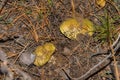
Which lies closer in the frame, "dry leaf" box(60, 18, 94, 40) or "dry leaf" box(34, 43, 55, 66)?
"dry leaf" box(34, 43, 55, 66)

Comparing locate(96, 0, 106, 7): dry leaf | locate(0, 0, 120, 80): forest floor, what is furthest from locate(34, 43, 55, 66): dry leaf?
locate(96, 0, 106, 7): dry leaf

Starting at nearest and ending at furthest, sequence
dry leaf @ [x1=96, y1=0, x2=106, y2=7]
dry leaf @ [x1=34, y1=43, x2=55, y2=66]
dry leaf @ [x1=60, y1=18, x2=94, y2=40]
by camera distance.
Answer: dry leaf @ [x1=34, y1=43, x2=55, y2=66]
dry leaf @ [x1=60, y1=18, x2=94, y2=40]
dry leaf @ [x1=96, y1=0, x2=106, y2=7]

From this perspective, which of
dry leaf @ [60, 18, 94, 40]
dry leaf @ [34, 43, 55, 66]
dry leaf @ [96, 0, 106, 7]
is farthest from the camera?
dry leaf @ [96, 0, 106, 7]

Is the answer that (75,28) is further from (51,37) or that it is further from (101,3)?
(101,3)

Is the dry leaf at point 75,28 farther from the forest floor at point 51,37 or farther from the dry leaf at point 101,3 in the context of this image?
the dry leaf at point 101,3

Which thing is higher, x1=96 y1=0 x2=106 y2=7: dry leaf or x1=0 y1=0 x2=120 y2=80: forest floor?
x1=96 y1=0 x2=106 y2=7: dry leaf

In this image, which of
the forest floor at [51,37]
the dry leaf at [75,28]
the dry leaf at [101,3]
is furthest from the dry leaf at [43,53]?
the dry leaf at [101,3]

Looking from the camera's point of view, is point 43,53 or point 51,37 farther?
point 51,37

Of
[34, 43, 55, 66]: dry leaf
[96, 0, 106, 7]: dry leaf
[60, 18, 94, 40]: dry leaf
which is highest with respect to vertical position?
[96, 0, 106, 7]: dry leaf

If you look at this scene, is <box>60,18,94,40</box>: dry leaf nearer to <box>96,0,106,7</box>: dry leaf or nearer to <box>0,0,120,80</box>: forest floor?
<box>0,0,120,80</box>: forest floor

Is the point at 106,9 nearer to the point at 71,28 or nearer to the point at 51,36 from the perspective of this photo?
the point at 71,28

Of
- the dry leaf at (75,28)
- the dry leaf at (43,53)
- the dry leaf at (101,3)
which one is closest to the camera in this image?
the dry leaf at (43,53)

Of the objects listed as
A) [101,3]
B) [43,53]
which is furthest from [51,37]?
[101,3]
